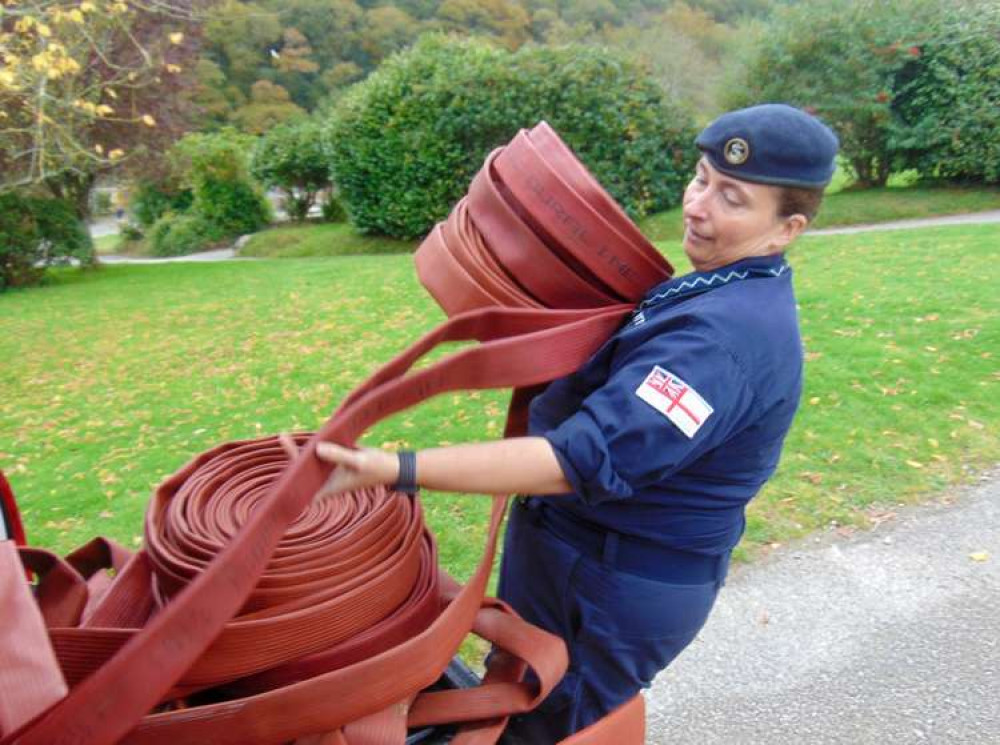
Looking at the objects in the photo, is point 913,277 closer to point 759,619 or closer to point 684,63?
point 759,619

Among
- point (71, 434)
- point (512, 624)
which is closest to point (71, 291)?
point (71, 434)

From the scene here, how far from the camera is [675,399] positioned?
1.35 meters

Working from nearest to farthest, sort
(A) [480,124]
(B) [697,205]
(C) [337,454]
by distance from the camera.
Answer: (C) [337,454]
(B) [697,205]
(A) [480,124]

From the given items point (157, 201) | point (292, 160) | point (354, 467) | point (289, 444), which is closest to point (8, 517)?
point (289, 444)

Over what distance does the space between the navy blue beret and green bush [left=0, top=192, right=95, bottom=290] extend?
16.3m

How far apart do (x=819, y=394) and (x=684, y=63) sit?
33793 mm

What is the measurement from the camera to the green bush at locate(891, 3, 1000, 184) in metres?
16.3

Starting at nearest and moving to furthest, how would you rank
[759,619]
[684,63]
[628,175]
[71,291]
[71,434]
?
[759,619] < [71,434] < [71,291] < [628,175] < [684,63]

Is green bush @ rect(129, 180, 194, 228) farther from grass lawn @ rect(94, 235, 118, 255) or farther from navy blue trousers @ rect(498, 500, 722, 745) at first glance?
navy blue trousers @ rect(498, 500, 722, 745)

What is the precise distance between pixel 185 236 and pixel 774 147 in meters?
23.9

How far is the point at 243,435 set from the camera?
5883 mm

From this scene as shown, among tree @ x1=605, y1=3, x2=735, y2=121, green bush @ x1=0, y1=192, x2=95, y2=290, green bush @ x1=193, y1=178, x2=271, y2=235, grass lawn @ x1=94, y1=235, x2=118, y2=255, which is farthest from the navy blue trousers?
tree @ x1=605, y1=3, x2=735, y2=121

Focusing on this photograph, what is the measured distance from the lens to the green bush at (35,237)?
15055mm

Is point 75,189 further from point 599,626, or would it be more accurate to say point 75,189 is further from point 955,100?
point 599,626
